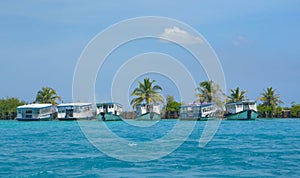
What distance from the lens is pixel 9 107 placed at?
99.4 meters

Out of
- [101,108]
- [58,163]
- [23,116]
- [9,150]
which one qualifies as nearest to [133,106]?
[101,108]

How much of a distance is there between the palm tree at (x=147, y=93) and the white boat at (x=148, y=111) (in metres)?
2.28

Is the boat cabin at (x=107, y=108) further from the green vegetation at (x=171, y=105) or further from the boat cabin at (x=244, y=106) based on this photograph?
the boat cabin at (x=244, y=106)

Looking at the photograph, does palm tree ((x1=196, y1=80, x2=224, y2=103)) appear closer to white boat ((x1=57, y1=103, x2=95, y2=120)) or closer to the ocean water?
white boat ((x1=57, y1=103, x2=95, y2=120))

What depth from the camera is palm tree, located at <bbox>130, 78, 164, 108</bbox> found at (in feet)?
262

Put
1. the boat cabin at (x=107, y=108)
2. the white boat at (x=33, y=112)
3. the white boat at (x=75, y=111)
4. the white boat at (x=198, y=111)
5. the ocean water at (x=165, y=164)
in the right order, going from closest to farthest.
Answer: the ocean water at (x=165, y=164), the white boat at (x=198, y=111), the boat cabin at (x=107, y=108), the white boat at (x=75, y=111), the white boat at (x=33, y=112)

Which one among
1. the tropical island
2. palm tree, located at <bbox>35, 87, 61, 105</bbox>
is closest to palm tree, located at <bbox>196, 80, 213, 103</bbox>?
the tropical island

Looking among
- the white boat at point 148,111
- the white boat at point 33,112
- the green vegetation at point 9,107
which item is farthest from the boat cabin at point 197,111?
the green vegetation at point 9,107

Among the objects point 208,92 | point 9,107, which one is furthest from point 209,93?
point 9,107

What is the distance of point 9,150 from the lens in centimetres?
2284

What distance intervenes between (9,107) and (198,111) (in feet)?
161

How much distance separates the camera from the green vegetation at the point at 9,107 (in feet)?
326

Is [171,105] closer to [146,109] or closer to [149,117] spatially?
[146,109]

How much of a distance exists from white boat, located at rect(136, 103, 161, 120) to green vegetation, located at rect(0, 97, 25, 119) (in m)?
36.7
